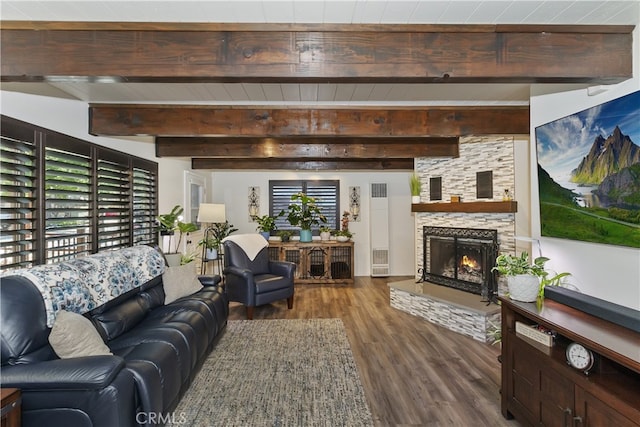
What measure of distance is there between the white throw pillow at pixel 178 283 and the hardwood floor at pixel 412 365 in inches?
36.7

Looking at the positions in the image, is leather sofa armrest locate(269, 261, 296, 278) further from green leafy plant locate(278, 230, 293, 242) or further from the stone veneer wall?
the stone veneer wall

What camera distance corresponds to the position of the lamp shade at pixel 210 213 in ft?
16.7

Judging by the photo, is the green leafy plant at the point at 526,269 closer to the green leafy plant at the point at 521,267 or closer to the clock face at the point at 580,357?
the green leafy plant at the point at 521,267

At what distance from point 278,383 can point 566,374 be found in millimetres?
1920

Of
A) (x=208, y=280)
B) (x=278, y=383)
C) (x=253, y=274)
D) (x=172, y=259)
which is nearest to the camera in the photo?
(x=278, y=383)

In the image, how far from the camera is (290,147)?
13.8 ft

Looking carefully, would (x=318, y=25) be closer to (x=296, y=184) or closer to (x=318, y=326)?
(x=318, y=326)

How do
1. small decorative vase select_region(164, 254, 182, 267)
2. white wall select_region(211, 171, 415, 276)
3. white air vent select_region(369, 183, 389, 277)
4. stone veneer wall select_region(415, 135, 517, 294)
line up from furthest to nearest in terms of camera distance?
white wall select_region(211, 171, 415, 276) < white air vent select_region(369, 183, 389, 277) < stone veneer wall select_region(415, 135, 517, 294) < small decorative vase select_region(164, 254, 182, 267)

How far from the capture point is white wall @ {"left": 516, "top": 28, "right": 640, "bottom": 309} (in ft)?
5.82

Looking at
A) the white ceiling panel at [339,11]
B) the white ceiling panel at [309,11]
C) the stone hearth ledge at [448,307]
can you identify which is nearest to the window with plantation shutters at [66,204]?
the white ceiling panel at [309,11]

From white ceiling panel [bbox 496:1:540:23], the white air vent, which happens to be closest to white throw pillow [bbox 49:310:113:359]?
white ceiling panel [bbox 496:1:540:23]

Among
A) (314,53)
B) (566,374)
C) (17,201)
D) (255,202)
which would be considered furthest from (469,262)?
(17,201)

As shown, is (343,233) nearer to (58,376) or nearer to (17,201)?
(17,201)

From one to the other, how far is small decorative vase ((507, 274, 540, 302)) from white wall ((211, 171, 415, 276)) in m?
4.40
